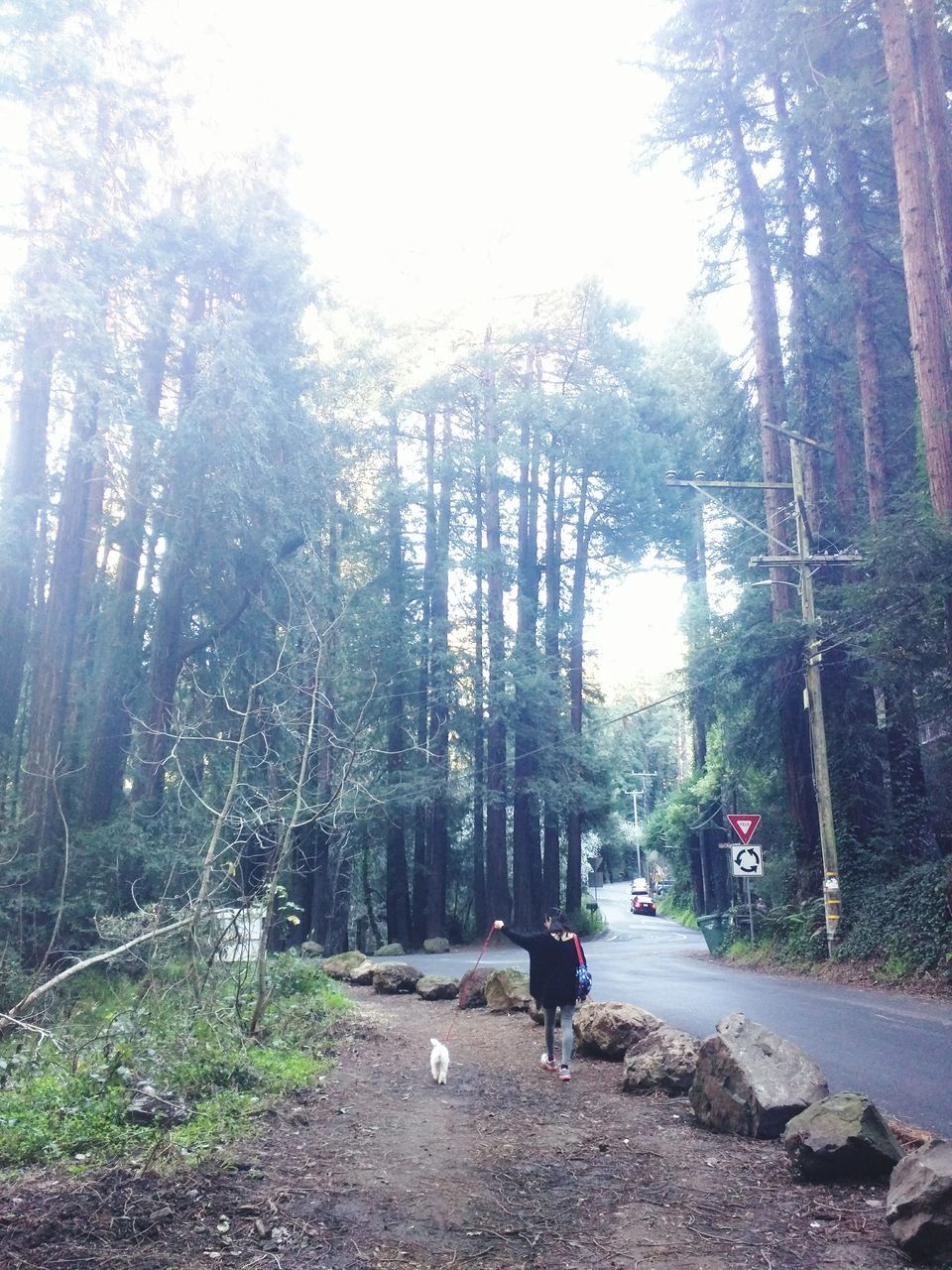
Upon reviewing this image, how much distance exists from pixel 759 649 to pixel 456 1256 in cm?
1686

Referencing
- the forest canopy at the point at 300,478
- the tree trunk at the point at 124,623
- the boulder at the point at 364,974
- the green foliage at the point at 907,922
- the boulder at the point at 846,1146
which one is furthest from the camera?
the boulder at the point at 364,974

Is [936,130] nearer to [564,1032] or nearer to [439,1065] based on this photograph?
[564,1032]

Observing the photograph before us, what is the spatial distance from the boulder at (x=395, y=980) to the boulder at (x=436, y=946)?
482 inches

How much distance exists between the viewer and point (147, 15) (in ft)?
64.5

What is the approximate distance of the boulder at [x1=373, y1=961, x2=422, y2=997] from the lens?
677 inches

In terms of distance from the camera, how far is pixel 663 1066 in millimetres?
7926

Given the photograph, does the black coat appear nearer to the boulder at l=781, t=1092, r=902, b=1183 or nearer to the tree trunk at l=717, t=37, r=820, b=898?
the boulder at l=781, t=1092, r=902, b=1183

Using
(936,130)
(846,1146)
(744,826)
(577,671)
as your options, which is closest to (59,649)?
(744,826)

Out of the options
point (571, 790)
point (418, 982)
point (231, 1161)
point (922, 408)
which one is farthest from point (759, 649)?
point (231, 1161)

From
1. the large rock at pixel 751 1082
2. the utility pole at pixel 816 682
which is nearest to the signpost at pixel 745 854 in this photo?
the utility pole at pixel 816 682

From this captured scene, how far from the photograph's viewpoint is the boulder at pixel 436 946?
29.4 metres

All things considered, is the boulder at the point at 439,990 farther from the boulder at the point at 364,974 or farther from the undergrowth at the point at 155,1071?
the undergrowth at the point at 155,1071

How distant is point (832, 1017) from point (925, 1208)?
7.89 meters

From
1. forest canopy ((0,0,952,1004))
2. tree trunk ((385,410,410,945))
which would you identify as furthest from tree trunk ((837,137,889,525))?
tree trunk ((385,410,410,945))
